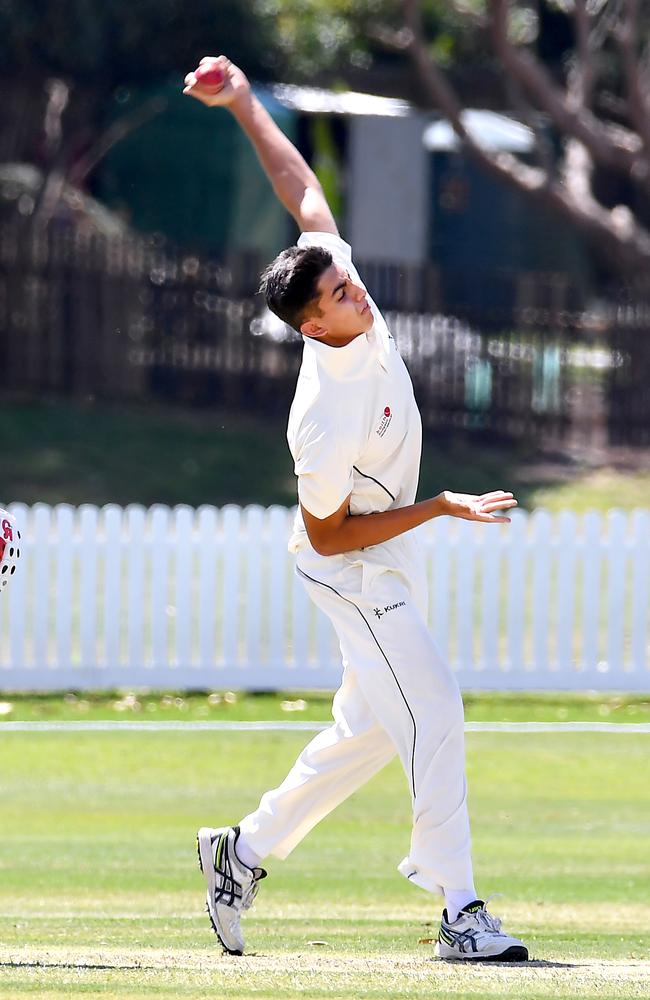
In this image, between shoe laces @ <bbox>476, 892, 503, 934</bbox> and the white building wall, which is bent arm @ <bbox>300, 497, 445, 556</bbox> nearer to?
shoe laces @ <bbox>476, 892, 503, 934</bbox>

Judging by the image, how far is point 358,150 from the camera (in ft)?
80.1

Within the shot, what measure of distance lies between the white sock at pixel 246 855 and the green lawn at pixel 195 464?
40.3 ft

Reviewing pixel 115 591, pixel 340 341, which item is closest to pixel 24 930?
pixel 340 341

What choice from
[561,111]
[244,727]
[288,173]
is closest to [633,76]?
[561,111]

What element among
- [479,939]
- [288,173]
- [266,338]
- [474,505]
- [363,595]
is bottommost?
[479,939]

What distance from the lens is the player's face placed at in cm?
468

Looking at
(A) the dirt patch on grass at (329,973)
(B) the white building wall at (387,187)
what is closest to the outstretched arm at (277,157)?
(A) the dirt patch on grass at (329,973)

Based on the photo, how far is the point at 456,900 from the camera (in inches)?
189

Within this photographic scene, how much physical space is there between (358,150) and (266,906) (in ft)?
63.2

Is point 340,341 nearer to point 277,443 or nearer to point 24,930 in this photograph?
point 24,930

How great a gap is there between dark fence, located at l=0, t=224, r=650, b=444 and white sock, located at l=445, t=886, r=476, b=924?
15.1 meters

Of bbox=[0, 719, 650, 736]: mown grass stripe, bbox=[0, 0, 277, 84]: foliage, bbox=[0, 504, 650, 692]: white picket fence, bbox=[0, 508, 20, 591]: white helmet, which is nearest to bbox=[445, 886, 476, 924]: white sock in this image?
bbox=[0, 508, 20, 591]: white helmet

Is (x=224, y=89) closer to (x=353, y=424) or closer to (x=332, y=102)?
(x=353, y=424)

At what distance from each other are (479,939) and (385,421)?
1376 mm
